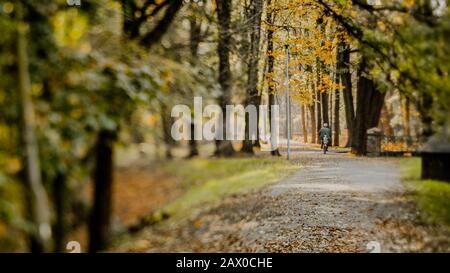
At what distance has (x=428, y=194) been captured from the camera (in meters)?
2.03

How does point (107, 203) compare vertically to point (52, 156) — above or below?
below

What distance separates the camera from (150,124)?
1.80 meters

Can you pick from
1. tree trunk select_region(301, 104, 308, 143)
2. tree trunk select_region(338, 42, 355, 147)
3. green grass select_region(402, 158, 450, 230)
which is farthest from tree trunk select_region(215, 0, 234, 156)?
green grass select_region(402, 158, 450, 230)

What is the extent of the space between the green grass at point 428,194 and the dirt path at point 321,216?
5 cm

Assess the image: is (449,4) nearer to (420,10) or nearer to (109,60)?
(420,10)

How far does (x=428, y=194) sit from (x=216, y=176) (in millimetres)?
1072

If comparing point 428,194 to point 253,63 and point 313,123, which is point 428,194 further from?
point 253,63

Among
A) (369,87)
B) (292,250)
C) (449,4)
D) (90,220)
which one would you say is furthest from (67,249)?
(449,4)

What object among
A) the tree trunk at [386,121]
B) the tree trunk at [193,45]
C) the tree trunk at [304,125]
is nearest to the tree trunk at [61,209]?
the tree trunk at [193,45]

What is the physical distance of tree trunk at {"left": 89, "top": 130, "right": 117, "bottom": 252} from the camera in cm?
173

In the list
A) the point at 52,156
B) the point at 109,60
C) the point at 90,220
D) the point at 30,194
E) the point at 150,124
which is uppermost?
the point at 109,60

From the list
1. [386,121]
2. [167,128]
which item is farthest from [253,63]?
[386,121]

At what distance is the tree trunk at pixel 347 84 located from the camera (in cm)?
204

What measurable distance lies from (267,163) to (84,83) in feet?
3.08
